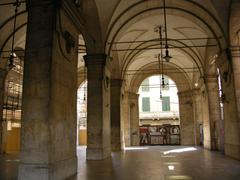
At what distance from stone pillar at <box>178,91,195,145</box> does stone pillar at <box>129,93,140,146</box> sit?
383cm

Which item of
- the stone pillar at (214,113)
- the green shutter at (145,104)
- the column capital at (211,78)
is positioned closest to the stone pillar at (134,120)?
the stone pillar at (214,113)

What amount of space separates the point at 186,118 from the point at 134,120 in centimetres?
444

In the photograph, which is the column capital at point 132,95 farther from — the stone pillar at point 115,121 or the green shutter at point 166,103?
the green shutter at point 166,103

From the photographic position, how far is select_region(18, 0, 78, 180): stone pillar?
5.16m

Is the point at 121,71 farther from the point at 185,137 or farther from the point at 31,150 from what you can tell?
the point at 31,150

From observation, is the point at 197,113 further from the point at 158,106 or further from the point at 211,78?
the point at 158,106

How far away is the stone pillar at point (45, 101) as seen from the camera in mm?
5156

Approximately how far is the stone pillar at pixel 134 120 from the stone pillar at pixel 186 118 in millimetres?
3830

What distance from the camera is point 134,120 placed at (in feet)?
68.9

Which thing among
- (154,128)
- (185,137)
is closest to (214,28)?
(185,137)

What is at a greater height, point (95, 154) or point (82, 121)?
point (82, 121)

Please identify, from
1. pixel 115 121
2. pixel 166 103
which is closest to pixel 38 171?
pixel 115 121

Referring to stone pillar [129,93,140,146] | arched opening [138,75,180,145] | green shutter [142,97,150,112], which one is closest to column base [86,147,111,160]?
stone pillar [129,93,140,146]

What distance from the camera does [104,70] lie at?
419 inches
